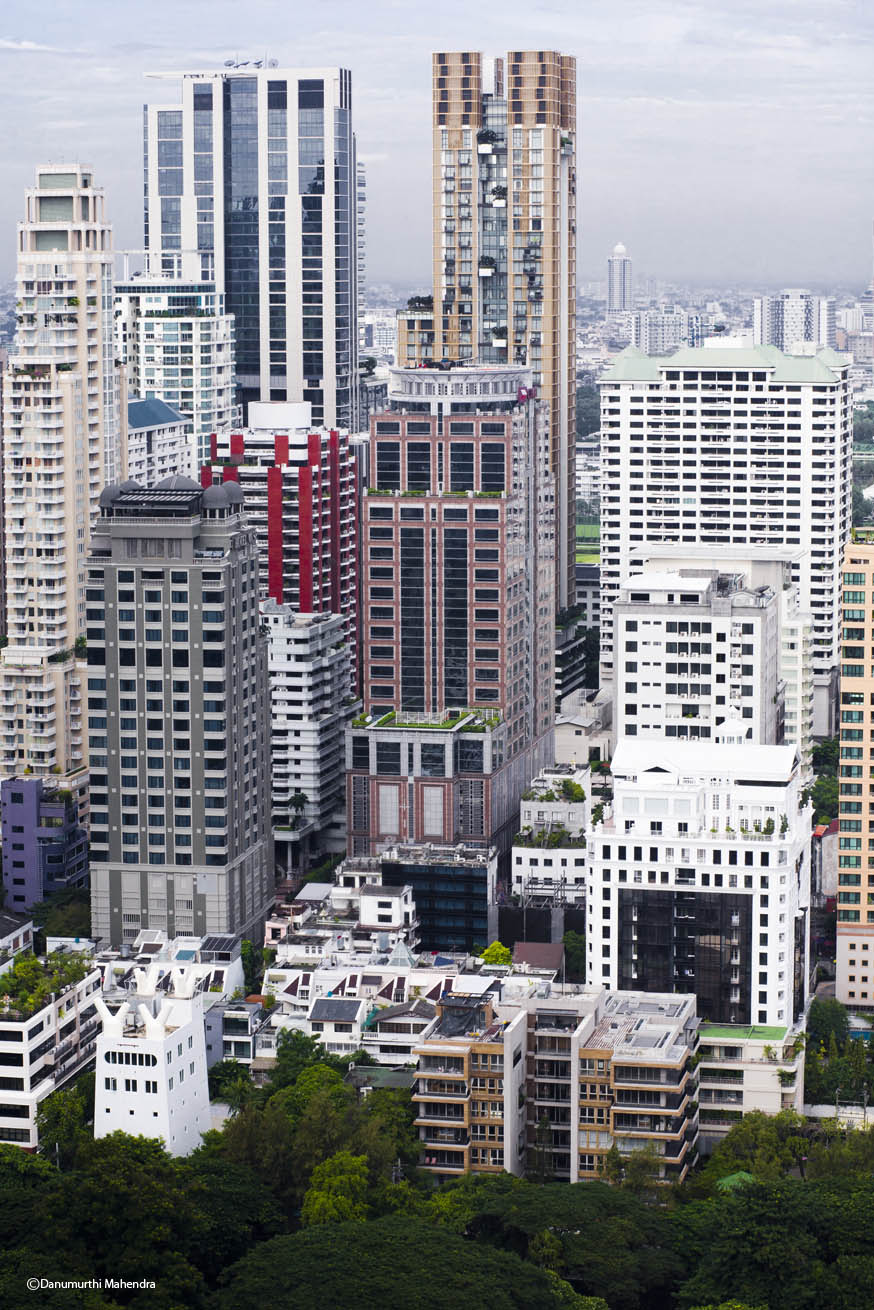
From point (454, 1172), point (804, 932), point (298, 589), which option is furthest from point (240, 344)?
point (454, 1172)

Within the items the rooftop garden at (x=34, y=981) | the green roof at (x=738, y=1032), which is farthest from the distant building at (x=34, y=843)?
the green roof at (x=738, y=1032)

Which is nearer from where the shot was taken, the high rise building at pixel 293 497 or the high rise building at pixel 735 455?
the high rise building at pixel 293 497

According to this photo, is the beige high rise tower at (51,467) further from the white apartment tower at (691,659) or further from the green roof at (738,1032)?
the green roof at (738,1032)

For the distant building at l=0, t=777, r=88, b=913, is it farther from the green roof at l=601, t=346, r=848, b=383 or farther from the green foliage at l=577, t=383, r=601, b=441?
the green foliage at l=577, t=383, r=601, b=441

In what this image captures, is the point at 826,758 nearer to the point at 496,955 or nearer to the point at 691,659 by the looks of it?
the point at 691,659

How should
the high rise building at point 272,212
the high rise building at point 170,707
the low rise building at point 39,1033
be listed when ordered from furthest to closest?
the high rise building at point 272,212 < the high rise building at point 170,707 < the low rise building at point 39,1033

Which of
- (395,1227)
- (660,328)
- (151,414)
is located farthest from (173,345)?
(660,328)
